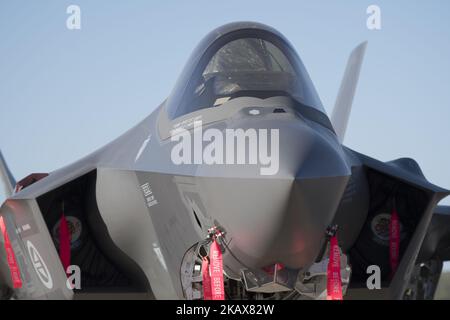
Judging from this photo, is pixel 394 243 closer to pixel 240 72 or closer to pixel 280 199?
pixel 240 72

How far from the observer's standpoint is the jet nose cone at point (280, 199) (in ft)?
17.1

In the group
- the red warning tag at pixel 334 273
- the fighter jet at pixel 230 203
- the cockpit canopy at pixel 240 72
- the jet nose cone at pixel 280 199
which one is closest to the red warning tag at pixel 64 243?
the fighter jet at pixel 230 203

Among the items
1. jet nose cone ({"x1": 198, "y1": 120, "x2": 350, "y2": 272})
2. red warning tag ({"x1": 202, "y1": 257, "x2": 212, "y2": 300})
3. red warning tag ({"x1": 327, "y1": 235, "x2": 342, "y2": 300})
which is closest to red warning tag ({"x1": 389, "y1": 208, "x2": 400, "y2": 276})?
red warning tag ({"x1": 327, "y1": 235, "x2": 342, "y2": 300})

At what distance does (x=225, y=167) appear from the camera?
5.56 meters

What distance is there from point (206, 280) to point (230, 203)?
840 millimetres

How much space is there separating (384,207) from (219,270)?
275cm

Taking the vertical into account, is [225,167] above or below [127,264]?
above

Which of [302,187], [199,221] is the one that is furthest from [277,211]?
[199,221]

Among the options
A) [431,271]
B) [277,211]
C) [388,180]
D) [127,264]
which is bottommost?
[431,271]

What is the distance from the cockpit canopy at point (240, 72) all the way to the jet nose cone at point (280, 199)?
1.16 metres

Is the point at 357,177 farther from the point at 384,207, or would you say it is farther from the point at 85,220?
the point at 85,220

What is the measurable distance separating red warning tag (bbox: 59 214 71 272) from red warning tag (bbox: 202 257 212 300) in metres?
2.00

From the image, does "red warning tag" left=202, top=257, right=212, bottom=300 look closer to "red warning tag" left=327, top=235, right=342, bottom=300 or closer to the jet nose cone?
the jet nose cone
